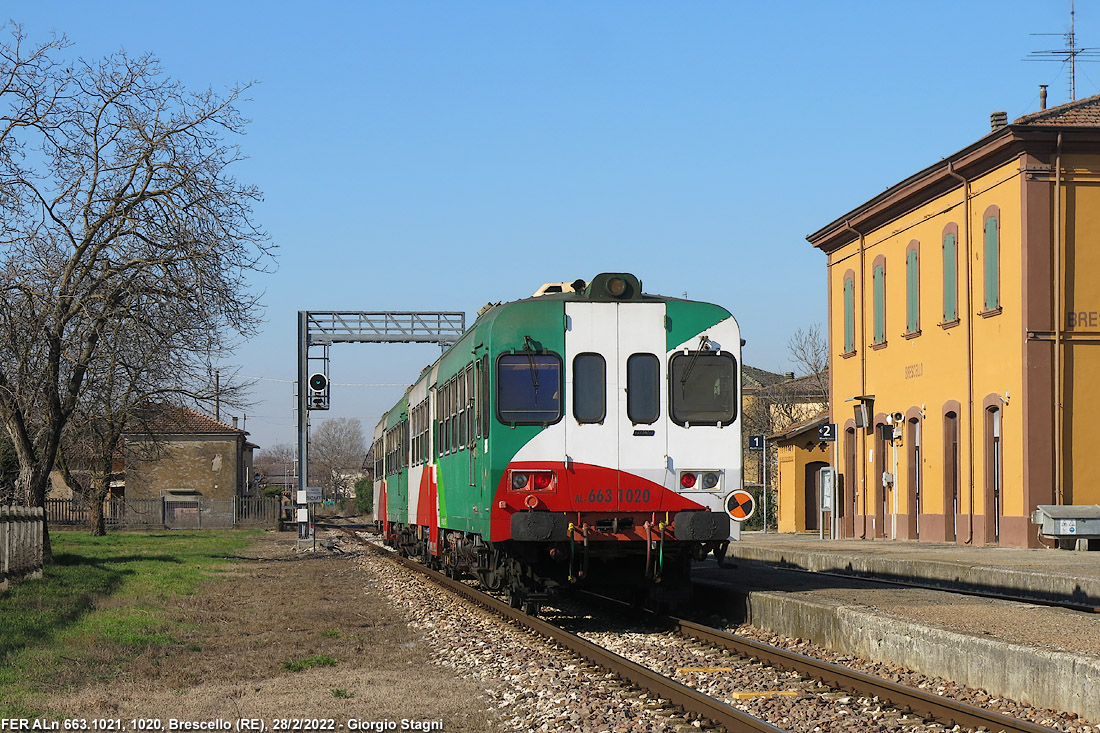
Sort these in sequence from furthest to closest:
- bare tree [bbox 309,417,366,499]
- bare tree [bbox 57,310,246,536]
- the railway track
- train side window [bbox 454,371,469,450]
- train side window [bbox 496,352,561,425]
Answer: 1. bare tree [bbox 309,417,366,499]
2. bare tree [bbox 57,310,246,536]
3. train side window [bbox 454,371,469,450]
4. train side window [bbox 496,352,561,425]
5. the railway track

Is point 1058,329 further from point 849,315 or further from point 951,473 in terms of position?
point 849,315

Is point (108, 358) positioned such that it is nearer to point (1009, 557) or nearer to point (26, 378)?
point (26, 378)

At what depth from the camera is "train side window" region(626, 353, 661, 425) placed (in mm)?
13742

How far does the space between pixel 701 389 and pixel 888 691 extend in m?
5.34

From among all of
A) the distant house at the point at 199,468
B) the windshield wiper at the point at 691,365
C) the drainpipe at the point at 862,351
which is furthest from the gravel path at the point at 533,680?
the distant house at the point at 199,468

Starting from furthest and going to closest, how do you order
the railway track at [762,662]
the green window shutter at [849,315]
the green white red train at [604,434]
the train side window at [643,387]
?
the green window shutter at [849,315] < the train side window at [643,387] < the green white red train at [604,434] < the railway track at [762,662]

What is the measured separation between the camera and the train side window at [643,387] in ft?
45.1

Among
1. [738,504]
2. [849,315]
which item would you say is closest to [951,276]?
[849,315]

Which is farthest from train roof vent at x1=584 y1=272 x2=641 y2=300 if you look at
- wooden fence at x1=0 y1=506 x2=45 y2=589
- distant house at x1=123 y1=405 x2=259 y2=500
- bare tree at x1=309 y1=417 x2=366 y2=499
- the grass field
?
bare tree at x1=309 y1=417 x2=366 y2=499

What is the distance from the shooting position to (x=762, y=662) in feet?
35.9

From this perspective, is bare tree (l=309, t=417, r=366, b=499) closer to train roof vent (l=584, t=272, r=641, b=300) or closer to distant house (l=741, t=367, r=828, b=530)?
distant house (l=741, t=367, r=828, b=530)

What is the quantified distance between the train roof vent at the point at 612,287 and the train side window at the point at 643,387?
0.66 metres

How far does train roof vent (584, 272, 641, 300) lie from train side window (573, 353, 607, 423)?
0.67 metres

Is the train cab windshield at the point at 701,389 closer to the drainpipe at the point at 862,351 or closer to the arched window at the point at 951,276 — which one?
the arched window at the point at 951,276
